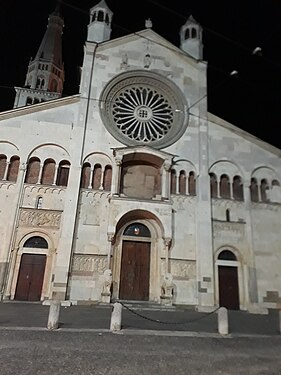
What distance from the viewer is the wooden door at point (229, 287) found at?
15586mm

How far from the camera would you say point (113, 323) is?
25.7 feet

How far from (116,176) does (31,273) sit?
6764mm

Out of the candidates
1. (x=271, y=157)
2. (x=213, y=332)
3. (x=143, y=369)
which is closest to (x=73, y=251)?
(x=213, y=332)

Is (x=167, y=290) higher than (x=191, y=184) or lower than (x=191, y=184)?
lower

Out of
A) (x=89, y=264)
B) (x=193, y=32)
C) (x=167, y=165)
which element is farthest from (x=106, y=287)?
(x=193, y=32)

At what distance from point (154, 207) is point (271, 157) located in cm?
901

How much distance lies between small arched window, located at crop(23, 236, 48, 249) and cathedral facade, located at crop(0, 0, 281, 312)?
0.05m

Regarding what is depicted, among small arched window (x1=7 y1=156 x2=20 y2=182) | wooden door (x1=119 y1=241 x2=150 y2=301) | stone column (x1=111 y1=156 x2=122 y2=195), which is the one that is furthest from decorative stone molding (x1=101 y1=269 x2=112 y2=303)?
small arched window (x1=7 y1=156 x2=20 y2=182)

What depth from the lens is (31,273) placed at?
47.2 ft

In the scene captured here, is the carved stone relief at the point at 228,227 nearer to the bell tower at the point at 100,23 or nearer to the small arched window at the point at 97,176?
the small arched window at the point at 97,176

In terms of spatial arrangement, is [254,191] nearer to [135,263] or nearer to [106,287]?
[135,263]

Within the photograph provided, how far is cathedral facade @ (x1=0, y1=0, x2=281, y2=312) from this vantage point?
14625 millimetres

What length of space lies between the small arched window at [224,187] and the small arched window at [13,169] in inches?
479

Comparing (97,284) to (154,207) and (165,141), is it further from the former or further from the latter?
(165,141)
